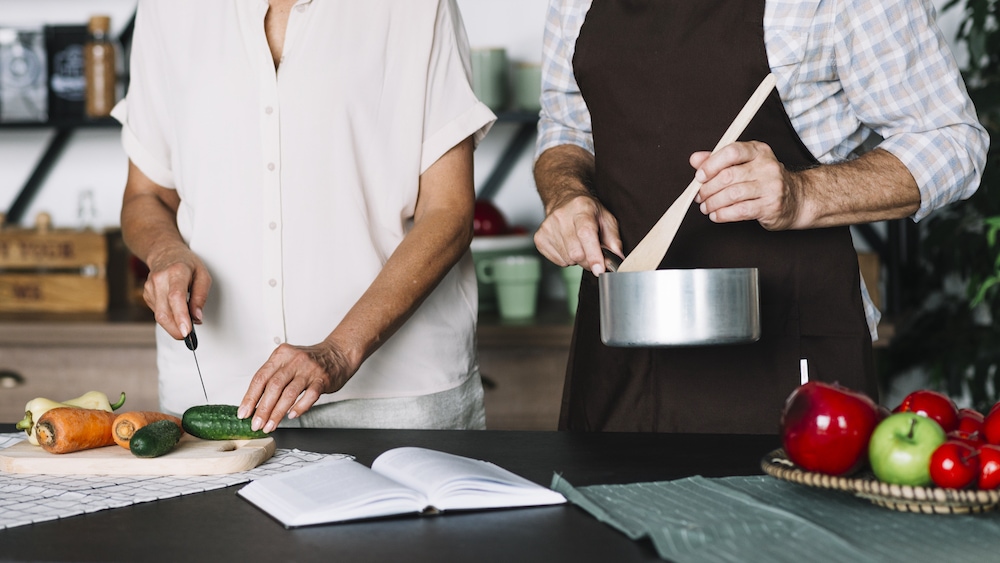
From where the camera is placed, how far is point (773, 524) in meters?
0.94

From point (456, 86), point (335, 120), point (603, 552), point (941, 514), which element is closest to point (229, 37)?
point (335, 120)

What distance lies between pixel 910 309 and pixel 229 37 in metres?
1.88

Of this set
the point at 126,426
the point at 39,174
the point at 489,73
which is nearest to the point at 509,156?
the point at 489,73

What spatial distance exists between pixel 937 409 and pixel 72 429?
3.03ft

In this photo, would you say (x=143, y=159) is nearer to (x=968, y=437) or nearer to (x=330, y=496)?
(x=330, y=496)

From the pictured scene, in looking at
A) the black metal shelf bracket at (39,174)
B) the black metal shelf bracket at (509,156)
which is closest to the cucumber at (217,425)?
the black metal shelf bracket at (509,156)

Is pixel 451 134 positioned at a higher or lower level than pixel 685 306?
higher

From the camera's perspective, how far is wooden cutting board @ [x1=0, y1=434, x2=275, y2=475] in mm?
1185

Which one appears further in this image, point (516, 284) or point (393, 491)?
→ point (516, 284)

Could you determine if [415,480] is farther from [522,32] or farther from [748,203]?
[522,32]

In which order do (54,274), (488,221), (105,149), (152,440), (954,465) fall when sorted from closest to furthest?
(954,465)
(152,440)
(488,221)
(54,274)
(105,149)

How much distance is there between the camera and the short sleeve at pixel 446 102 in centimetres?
161

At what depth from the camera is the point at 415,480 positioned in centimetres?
105

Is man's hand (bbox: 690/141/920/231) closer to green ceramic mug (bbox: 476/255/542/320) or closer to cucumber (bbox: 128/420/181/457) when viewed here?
cucumber (bbox: 128/420/181/457)
